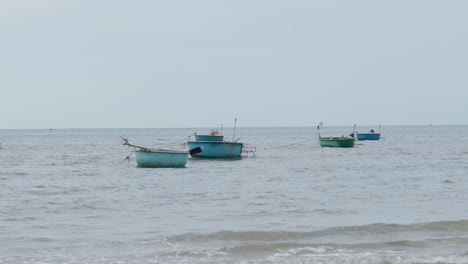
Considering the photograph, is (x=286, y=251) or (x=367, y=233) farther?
(x=367, y=233)

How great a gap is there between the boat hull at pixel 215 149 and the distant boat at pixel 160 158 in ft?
21.7

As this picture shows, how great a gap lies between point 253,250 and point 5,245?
5.46 m

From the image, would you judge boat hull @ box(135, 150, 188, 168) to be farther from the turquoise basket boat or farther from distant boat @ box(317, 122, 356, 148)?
distant boat @ box(317, 122, 356, 148)

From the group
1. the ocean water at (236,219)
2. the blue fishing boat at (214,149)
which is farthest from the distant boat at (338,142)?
the ocean water at (236,219)

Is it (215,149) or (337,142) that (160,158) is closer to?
(215,149)

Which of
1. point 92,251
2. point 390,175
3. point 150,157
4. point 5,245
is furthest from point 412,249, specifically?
point 150,157

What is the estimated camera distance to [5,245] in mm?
15156

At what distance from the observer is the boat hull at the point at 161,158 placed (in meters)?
38.0

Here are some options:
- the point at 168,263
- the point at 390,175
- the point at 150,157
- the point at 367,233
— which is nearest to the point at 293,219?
the point at 367,233

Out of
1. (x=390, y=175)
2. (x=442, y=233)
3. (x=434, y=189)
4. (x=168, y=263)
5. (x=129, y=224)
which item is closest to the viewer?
(x=168, y=263)

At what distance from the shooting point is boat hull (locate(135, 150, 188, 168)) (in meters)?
38.0

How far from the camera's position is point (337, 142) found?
222ft

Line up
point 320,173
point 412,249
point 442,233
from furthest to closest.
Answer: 1. point 320,173
2. point 442,233
3. point 412,249

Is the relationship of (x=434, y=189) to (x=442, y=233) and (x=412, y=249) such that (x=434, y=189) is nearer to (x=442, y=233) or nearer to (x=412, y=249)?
(x=442, y=233)
